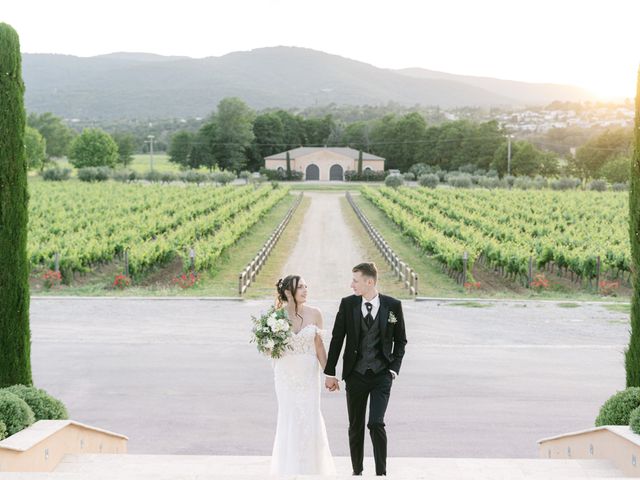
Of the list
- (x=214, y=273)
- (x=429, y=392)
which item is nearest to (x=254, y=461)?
(x=429, y=392)

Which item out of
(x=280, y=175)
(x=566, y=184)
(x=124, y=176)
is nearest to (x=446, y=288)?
(x=566, y=184)

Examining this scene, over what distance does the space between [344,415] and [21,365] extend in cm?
448

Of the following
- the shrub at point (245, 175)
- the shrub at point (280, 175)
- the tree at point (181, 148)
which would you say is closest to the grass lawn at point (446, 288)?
the shrub at point (245, 175)

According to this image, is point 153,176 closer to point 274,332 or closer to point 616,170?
point 616,170

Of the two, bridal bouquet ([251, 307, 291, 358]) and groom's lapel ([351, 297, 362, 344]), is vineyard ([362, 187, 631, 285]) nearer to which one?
bridal bouquet ([251, 307, 291, 358])

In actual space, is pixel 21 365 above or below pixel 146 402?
above

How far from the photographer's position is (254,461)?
8008 mm

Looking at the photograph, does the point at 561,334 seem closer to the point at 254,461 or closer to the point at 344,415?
the point at 344,415

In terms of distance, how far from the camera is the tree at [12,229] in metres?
8.49

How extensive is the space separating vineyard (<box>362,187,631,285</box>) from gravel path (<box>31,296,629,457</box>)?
667 cm

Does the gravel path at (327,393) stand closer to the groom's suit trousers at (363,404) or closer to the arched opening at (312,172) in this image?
the groom's suit trousers at (363,404)

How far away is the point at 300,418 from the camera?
7688 mm

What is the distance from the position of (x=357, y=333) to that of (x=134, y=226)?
32948 mm

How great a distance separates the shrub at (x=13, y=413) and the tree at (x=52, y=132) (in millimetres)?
167677
